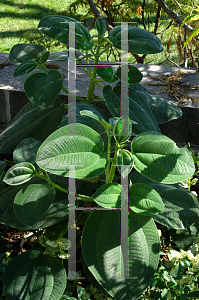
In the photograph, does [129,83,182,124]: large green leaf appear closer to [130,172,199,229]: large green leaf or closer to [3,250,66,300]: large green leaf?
[130,172,199,229]: large green leaf

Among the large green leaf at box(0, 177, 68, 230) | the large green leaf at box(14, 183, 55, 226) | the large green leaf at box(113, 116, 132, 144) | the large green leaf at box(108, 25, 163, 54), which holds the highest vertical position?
the large green leaf at box(108, 25, 163, 54)

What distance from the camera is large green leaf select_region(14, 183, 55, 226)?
981 millimetres

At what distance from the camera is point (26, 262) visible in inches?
44.7

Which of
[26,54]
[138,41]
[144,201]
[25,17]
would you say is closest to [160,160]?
[144,201]

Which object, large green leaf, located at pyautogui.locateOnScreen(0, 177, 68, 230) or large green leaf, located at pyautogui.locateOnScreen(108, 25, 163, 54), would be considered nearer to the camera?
large green leaf, located at pyautogui.locateOnScreen(0, 177, 68, 230)

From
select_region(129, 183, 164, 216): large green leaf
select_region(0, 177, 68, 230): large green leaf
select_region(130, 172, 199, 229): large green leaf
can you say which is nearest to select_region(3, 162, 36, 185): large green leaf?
select_region(0, 177, 68, 230): large green leaf

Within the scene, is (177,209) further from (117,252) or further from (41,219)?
(41,219)

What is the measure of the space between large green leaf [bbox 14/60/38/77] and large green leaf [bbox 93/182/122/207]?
24.2 inches

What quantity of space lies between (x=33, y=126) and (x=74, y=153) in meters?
0.50

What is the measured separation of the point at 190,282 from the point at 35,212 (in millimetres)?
641

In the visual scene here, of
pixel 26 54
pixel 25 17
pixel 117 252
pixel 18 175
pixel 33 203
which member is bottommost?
pixel 117 252

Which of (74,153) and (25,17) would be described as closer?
(74,153)

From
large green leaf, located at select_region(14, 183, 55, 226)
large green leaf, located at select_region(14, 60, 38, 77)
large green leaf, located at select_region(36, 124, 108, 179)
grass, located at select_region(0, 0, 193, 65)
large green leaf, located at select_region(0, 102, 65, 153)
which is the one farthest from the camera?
grass, located at select_region(0, 0, 193, 65)

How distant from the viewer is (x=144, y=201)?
955 millimetres
